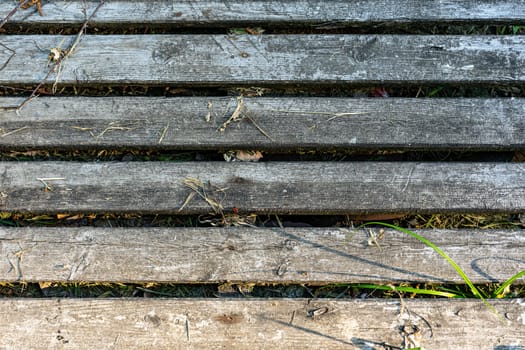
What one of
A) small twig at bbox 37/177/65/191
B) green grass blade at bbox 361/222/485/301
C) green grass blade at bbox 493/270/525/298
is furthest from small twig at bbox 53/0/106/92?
green grass blade at bbox 493/270/525/298

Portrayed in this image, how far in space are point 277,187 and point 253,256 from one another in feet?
0.82

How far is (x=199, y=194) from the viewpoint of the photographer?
5.53 ft

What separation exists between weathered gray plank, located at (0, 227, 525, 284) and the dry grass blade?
0.08 m

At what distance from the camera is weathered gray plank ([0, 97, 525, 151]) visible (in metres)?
1.73

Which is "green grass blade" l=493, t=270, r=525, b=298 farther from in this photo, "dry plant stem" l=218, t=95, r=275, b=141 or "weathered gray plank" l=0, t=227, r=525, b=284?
"dry plant stem" l=218, t=95, r=275, b=141

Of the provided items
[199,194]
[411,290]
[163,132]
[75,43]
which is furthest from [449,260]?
[75,43]

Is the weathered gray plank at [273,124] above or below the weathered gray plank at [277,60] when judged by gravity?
below

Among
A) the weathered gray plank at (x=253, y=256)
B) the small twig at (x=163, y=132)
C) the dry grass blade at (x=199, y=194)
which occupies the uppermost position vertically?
the small twig at (x=163, y=132)

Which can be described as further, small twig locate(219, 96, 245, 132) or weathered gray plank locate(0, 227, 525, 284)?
small twig locate(219, 96, 245, 132)

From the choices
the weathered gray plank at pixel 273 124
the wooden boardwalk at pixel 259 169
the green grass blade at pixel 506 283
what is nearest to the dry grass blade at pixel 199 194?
the wooden boardwalk at pixel 259 169

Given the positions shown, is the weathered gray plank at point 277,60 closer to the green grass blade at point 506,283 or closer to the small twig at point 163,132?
the small twig at point 163,132

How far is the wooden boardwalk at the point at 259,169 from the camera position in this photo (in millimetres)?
1571

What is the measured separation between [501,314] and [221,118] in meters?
1.14

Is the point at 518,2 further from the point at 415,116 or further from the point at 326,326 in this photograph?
the point at 326,326
